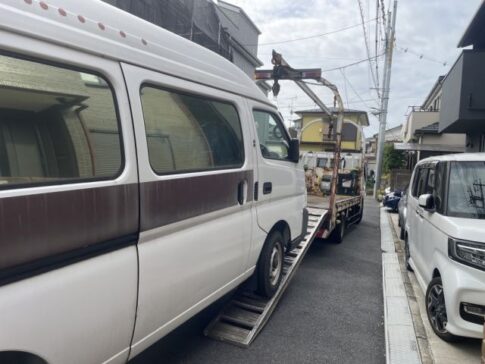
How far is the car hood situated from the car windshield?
14cm

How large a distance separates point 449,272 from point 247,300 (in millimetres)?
1995

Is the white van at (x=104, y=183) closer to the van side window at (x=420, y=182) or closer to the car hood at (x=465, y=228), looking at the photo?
the car hood at (x=465, y=228)

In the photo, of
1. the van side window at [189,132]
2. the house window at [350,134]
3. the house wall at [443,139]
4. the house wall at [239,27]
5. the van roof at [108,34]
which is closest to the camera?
the van roof at [108,34]

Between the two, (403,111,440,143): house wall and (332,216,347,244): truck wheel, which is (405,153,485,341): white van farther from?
(403,111,440,143): house wall

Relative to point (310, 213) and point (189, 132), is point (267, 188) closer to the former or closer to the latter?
point (189, 132)

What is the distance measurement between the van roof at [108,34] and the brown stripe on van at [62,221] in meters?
0.70

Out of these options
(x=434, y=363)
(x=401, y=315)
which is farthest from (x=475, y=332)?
(x=401, y=315)

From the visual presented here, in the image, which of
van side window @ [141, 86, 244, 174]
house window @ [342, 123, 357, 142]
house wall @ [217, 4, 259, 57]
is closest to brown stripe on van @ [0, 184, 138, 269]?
van side window @ [141, 86, 244, 174]

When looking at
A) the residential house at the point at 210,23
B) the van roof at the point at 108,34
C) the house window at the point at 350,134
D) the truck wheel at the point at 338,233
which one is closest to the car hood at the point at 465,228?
the van roof at the point at 108,34

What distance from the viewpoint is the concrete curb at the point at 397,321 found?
3.21 m

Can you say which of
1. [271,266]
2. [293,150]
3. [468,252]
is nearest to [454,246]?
[468,252]

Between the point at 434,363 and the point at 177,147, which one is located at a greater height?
the point at 177,147

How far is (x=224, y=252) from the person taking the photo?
303cm

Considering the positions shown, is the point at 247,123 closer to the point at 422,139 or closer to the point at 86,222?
the point at 86,222
